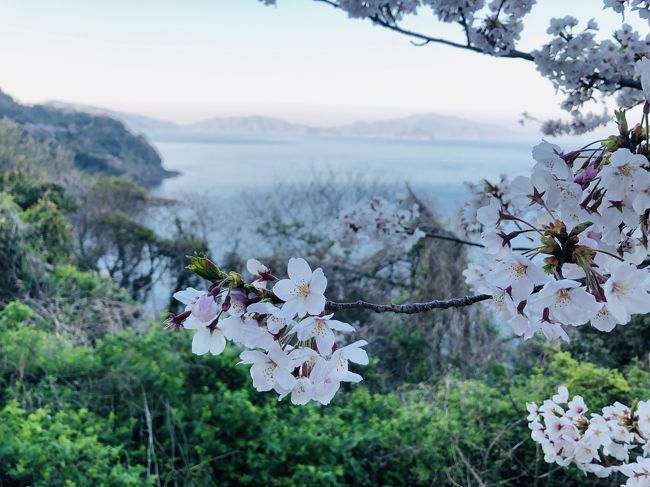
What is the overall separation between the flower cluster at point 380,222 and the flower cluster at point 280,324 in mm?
2011

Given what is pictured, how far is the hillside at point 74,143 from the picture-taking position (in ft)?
35.2

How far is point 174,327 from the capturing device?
668 millimetres

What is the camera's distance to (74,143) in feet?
49.5

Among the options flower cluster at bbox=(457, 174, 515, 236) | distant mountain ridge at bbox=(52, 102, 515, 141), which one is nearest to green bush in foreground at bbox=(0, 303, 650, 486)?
flower cluster at bbox=(457, 174, 515, 236)

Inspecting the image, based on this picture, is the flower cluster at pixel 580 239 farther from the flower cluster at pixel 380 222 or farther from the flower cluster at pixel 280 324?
the flower cluster at pixel 380 222

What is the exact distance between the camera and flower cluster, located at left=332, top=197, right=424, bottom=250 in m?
2.70

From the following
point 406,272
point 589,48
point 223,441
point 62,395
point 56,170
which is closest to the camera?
point 589,48

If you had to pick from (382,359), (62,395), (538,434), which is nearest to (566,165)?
(538,434)

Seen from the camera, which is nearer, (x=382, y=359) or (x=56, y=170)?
(x=382, y=359)

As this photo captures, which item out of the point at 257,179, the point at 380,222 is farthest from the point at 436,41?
the point at 257,179

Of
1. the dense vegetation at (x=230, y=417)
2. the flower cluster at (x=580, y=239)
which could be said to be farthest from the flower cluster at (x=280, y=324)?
the dense vegetation at (x=230, y=417)

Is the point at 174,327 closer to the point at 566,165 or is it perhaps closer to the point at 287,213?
the point at 566,165

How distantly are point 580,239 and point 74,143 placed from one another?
→ 53.8ft

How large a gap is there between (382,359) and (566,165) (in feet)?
12.3
